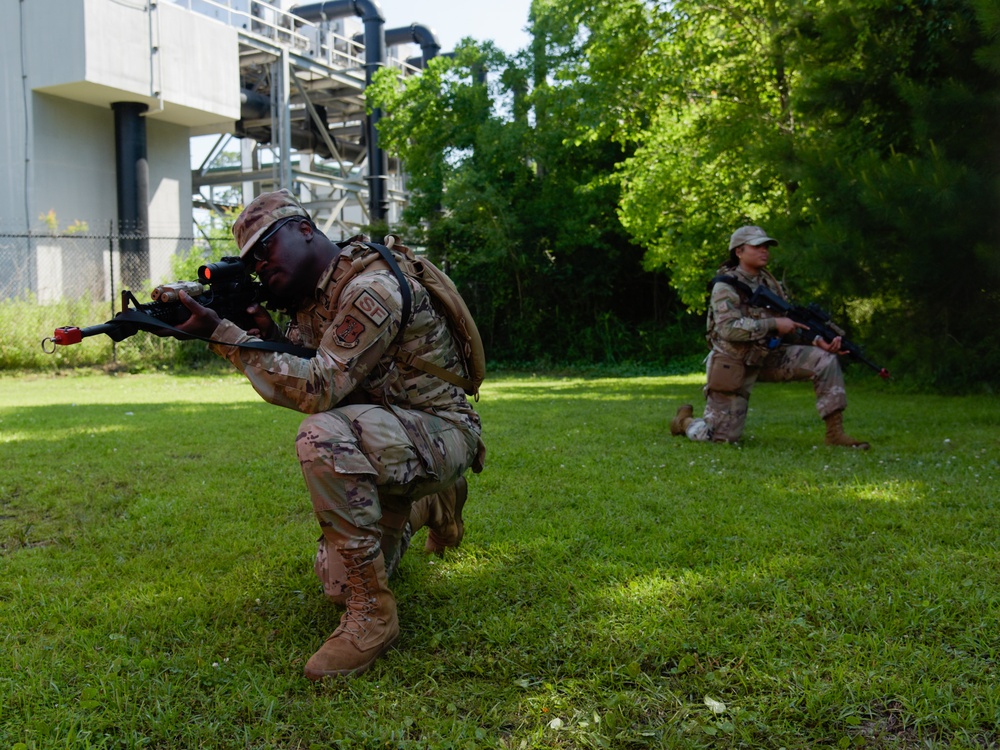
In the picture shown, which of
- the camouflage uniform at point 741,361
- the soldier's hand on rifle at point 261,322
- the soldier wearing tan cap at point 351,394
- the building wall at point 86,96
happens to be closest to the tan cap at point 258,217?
the soldier wearing tan cap at point 351,394

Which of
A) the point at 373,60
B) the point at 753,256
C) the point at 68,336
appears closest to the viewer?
the point at 68,336

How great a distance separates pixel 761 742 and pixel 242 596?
7.31 feet

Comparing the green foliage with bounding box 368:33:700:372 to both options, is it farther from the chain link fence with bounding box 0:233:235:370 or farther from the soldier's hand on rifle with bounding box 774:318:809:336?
the soldier's hand on rifle with bounding box 774:318:809:336

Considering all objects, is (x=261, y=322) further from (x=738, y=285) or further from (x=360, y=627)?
(x=738, y=285)

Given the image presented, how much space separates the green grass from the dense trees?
386 cm

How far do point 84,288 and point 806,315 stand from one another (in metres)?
16.2

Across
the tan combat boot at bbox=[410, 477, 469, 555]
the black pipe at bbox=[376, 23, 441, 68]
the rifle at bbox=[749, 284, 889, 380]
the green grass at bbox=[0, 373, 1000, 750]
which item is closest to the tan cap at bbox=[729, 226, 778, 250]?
the rifle at bbox=[749, 284, 889, 380]

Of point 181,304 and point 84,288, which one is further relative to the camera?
point 84,288

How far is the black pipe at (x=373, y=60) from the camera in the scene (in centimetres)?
2494

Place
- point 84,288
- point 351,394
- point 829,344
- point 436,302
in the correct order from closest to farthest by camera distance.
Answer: point 351,394 → point 436,302 → point 829,344 → point 84,288

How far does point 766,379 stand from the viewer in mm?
7555

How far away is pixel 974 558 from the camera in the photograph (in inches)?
156

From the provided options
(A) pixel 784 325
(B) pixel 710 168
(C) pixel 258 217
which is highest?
(B) pixel 710 168

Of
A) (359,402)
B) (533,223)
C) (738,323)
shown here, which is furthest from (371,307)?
(533,223)
